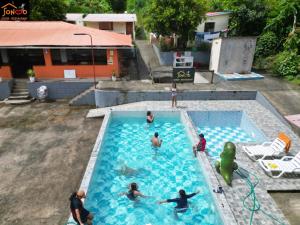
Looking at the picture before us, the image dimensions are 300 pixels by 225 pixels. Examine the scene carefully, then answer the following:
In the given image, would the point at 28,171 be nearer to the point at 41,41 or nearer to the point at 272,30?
the point at 41,41

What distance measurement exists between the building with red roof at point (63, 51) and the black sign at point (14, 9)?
7.64 meters

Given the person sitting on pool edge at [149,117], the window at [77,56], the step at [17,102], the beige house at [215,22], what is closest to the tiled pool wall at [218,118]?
the person sitting on pool edge at [149,117]

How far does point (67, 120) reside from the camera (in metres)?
17.0

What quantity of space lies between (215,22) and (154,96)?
72.0 ft

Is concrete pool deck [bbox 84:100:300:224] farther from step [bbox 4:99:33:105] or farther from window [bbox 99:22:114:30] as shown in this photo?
window [bbox 99:22:114:30]

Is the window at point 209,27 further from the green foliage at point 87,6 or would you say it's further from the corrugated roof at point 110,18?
→ the green foliage at point 87,6

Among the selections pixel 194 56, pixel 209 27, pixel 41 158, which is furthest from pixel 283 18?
pixel 41 158

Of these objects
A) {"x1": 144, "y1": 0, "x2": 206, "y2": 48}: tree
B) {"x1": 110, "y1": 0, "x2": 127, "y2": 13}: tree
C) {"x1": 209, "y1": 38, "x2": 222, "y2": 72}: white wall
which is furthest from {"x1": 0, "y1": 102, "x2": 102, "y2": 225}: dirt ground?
{"x1": 110, "y1": 0, "x2": 127, "y2": 13}: tree

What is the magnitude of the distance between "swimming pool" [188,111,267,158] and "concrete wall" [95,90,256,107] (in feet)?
7.35

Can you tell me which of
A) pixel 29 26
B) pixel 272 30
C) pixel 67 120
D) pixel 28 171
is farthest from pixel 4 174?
pixel 272 30

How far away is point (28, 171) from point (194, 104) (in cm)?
1165

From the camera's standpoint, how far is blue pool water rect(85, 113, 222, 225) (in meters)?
9.63

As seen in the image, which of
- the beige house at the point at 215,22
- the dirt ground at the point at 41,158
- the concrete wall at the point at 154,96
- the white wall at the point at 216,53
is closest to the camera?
the dirt ground at the point at 41,158

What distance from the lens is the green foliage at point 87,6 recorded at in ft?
166
